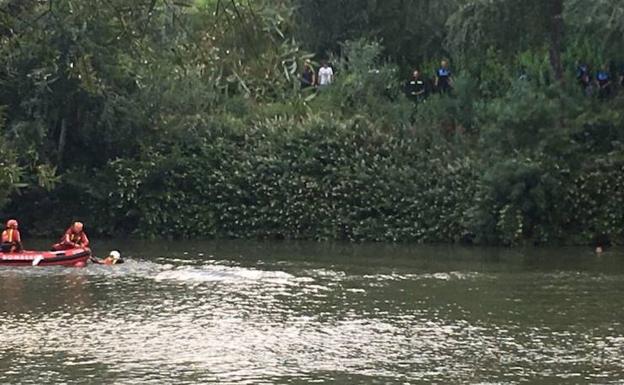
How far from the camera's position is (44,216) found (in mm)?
39688

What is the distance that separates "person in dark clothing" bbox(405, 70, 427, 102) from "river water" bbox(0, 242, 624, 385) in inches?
381

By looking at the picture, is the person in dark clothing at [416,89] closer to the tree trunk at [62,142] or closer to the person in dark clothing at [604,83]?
the person in dark clothing at [604,83]

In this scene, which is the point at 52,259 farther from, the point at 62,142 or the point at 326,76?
the point at 326,76

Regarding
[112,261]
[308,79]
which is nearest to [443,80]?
[308,79]

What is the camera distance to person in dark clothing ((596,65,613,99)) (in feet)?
122

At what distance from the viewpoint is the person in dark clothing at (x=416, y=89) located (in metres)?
41.0

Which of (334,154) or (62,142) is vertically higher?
(62,142)

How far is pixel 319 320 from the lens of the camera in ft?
69.3

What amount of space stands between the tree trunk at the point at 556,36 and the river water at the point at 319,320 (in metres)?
7.60

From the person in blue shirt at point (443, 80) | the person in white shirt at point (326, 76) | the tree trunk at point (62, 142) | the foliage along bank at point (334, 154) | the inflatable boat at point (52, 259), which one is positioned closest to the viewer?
the inflatable boat at point (52, 259)

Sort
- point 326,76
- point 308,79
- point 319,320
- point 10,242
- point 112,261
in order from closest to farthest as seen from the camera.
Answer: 1. point 319,320
2. point 112,261
3. point 10,242
4. point 326,76
5. point 308,79

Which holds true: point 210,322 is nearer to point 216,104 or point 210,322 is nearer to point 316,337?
point 316,337

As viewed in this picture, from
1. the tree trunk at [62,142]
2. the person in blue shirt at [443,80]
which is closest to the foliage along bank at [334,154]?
the tree trunk at [62,142]

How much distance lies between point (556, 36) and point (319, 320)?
742 inches
